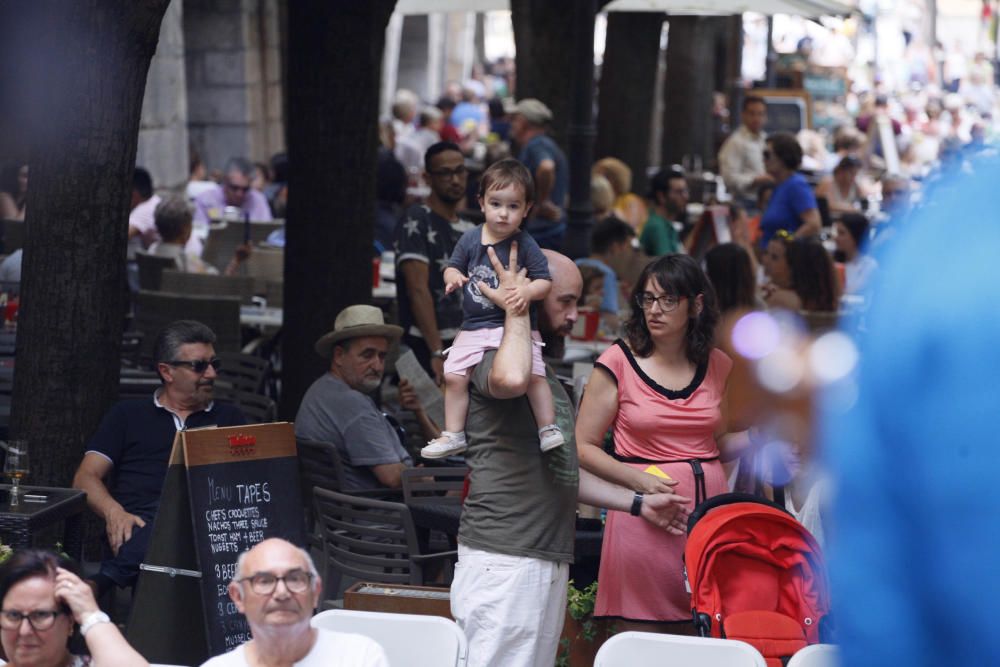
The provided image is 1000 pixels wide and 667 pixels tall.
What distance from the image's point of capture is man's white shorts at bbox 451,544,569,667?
4.66 metres

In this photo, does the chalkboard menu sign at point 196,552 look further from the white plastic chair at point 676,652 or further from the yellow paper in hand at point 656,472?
the white plastic chair at point 676,652

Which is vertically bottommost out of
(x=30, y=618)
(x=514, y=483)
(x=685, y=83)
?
(x=30, y=618)

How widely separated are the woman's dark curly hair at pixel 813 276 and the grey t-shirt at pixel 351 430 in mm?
2798

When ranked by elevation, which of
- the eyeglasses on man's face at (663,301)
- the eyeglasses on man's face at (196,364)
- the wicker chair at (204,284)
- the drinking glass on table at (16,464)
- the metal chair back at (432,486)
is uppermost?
the eyeglasses on man's face at (663,301)

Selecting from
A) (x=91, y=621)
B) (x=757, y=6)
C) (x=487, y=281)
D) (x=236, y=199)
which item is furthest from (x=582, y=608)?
(x=236, y=199)

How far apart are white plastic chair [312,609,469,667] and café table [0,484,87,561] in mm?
1509

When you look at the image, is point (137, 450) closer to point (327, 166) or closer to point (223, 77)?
point (327, 166)

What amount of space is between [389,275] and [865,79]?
163 feet

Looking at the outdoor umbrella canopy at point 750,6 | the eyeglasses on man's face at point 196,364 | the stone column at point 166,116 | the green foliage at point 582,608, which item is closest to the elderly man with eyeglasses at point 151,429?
the eyeglasses on man's face at point 196,364

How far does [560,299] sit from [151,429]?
2.05 m

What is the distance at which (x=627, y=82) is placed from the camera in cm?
1866

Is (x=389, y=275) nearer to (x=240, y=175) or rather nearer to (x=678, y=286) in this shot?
(x=240, y=175)

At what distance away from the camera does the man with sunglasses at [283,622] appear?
Result: 4004mm

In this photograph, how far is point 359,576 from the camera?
6.55 metres
